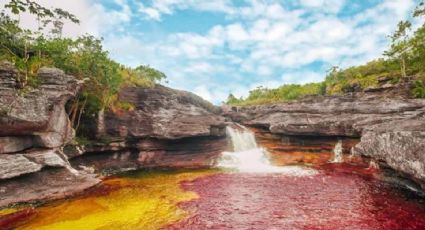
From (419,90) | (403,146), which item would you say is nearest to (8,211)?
(403,146)

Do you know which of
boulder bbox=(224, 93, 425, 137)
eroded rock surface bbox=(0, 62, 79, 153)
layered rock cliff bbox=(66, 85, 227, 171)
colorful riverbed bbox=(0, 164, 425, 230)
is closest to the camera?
colorful riverbed bbox=(0, 164, 425, 230)

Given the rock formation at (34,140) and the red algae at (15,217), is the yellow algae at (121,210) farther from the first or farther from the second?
the rock formation at (34,140)

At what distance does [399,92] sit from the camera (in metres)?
35.9

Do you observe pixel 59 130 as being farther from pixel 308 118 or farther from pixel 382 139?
pixel 308 118

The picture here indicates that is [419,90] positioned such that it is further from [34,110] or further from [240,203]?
[34,110]

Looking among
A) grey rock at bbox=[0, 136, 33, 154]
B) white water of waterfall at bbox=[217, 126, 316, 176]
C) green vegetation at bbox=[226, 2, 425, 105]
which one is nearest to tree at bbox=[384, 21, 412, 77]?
green vegetation at bbox=[226, 2, 425, 105]

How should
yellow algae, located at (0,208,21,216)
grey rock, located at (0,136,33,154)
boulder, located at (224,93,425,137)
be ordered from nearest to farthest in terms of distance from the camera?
yellow algae, located at (0,208,21,216) < grey rock, located at (0,136,33,154) < boulder, located at (224,93,425,137)

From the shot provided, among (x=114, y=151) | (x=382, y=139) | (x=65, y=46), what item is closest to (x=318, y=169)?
(x=382, y=139)

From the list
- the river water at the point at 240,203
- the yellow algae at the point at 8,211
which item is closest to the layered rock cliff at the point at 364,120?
the river water at the point at 240,203

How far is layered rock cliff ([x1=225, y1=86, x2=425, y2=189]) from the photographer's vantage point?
17.3 m

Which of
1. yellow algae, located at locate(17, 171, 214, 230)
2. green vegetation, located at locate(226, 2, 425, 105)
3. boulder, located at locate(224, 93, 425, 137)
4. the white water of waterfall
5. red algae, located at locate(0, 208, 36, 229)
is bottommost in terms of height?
red algae, located at locate(0, 208, 36, 229)

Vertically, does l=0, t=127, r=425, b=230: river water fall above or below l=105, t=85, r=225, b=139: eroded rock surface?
below

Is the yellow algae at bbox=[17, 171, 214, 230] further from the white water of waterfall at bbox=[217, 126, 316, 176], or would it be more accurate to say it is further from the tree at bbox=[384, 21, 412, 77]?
the tree at bbox=[384, 21, 412, 77]

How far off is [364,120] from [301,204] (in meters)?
17.2
